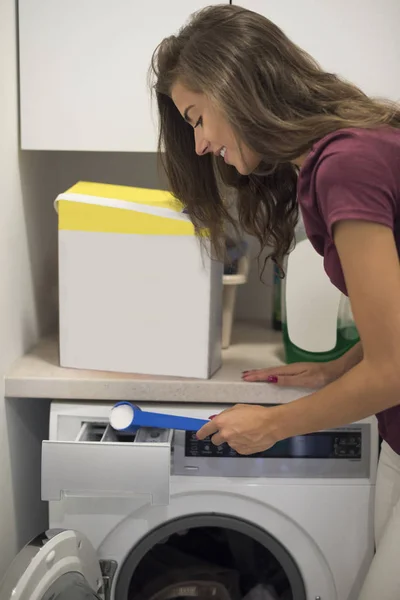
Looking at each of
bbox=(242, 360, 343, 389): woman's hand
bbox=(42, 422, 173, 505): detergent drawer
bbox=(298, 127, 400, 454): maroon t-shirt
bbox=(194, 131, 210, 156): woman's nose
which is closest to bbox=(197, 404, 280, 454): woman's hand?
bbox=(42, 422, 173, 505): detergent drawer

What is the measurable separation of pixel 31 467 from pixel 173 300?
559 millimetres

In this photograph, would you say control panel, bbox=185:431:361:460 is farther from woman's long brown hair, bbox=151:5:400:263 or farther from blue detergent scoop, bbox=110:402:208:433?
woman's long brown hair, bbox=151:5:400:263

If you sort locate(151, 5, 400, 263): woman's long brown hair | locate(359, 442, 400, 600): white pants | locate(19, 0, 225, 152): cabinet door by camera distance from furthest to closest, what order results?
locate(19, 0, 225, 152): cabinet door
locate(359, 442, 400, 600): white pants
locate(151, 5, 400, 263): woman's long brown hair

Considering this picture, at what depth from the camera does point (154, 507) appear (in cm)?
133

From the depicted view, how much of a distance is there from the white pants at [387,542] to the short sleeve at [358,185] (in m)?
0.50

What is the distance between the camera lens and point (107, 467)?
3.80ft

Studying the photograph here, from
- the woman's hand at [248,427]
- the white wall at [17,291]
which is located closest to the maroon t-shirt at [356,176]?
the woman's hand at [248,427]

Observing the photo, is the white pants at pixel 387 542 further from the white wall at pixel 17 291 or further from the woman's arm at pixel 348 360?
the white wall at pixel 17 291

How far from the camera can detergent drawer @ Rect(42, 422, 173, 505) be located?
1.15 m

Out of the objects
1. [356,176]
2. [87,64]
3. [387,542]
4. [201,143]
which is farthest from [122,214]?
[387,542]

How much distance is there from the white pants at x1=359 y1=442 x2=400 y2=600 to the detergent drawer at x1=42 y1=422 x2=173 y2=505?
14.6 inches

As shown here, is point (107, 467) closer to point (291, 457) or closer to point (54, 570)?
point (54, 570)

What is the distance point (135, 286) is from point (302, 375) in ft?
1.25

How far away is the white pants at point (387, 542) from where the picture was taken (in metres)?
1.04
